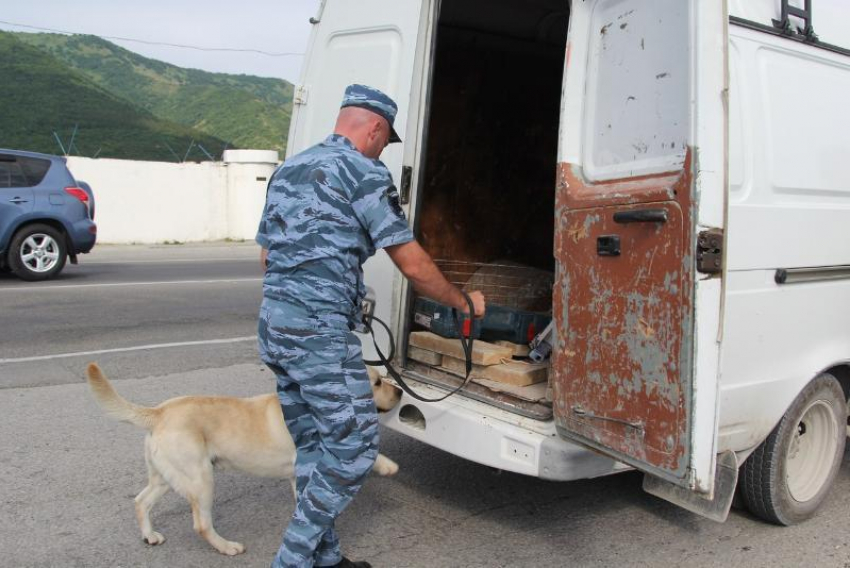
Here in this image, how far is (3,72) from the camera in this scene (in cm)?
3891

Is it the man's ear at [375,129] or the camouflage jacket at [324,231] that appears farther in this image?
the man's ear at [375,129]

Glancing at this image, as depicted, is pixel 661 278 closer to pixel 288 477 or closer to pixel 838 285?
pixel 838 285

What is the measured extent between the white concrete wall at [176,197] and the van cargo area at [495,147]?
1570cm

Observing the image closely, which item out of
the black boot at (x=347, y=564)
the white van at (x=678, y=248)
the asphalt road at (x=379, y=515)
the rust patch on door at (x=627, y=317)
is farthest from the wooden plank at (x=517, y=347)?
the black boot at (x=347, y=564)

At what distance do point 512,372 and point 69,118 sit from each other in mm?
A: 35532

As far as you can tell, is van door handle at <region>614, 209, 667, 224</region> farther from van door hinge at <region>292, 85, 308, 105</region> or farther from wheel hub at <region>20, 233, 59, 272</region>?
wheel hub at <region>20, 233, 59, 272</region>

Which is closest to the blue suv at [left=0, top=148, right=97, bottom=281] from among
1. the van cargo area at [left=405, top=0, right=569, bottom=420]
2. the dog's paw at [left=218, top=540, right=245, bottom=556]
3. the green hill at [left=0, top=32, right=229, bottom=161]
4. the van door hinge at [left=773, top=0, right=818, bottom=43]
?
the van cargo area at [left=405, top=0, right=569, bottom=420]

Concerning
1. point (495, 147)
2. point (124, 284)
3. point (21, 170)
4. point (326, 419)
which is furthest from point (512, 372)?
point (21, 170)

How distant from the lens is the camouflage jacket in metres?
3.14

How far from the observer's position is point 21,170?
478 inches

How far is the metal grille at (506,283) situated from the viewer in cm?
501

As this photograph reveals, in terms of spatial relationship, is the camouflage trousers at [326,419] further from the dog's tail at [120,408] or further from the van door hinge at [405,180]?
the van door hinge at [405,180]

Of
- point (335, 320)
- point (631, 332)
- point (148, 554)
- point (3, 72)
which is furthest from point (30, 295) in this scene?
point (3, 72)

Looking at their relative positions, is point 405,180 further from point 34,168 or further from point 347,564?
A: point 34,168
